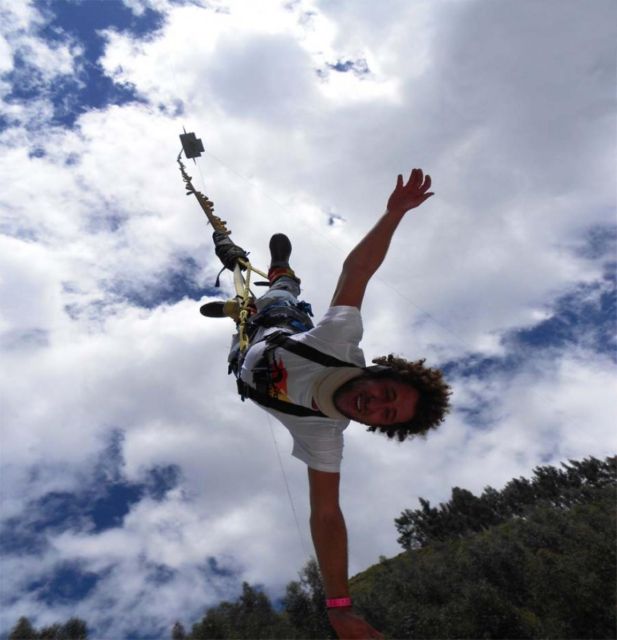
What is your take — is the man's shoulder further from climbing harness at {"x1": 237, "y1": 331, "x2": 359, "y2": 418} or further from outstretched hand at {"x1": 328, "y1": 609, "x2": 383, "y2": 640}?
outstretched hand at {"x1": 328, "y1": 609, "x2": 383, "y2": 640}

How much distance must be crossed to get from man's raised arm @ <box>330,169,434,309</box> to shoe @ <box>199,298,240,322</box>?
2394 mm

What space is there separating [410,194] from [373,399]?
162 cm

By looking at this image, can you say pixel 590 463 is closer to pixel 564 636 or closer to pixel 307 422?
pixel 564 636

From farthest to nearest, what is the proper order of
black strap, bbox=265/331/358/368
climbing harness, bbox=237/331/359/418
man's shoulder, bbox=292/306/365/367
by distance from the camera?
climbing harness, bbox=237/331/359/418, black strap, bbox=265/331/358/368, man's shoulder, bbox=292/306/365/367

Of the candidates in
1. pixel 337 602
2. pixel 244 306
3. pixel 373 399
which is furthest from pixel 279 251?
pixel 337 602

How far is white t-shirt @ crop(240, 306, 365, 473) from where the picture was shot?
11.3 feet

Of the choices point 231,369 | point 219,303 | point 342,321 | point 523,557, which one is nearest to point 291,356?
point 342,321

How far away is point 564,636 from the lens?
29.7 m

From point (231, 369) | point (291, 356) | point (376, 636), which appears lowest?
point (376, 636)

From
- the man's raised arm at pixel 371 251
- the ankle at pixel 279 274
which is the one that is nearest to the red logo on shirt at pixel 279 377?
the man's raised arm at pixel 371 251

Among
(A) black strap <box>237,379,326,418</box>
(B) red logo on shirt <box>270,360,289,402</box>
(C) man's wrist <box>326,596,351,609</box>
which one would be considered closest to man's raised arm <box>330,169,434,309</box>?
(B) red logo on shirt <box>270,360,289,402</box>

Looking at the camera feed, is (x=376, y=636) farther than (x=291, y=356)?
No

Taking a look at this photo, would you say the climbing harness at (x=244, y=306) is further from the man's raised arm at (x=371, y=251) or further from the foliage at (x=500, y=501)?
the foliage at (x=500, y=501)

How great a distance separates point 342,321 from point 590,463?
9700 centimetres
